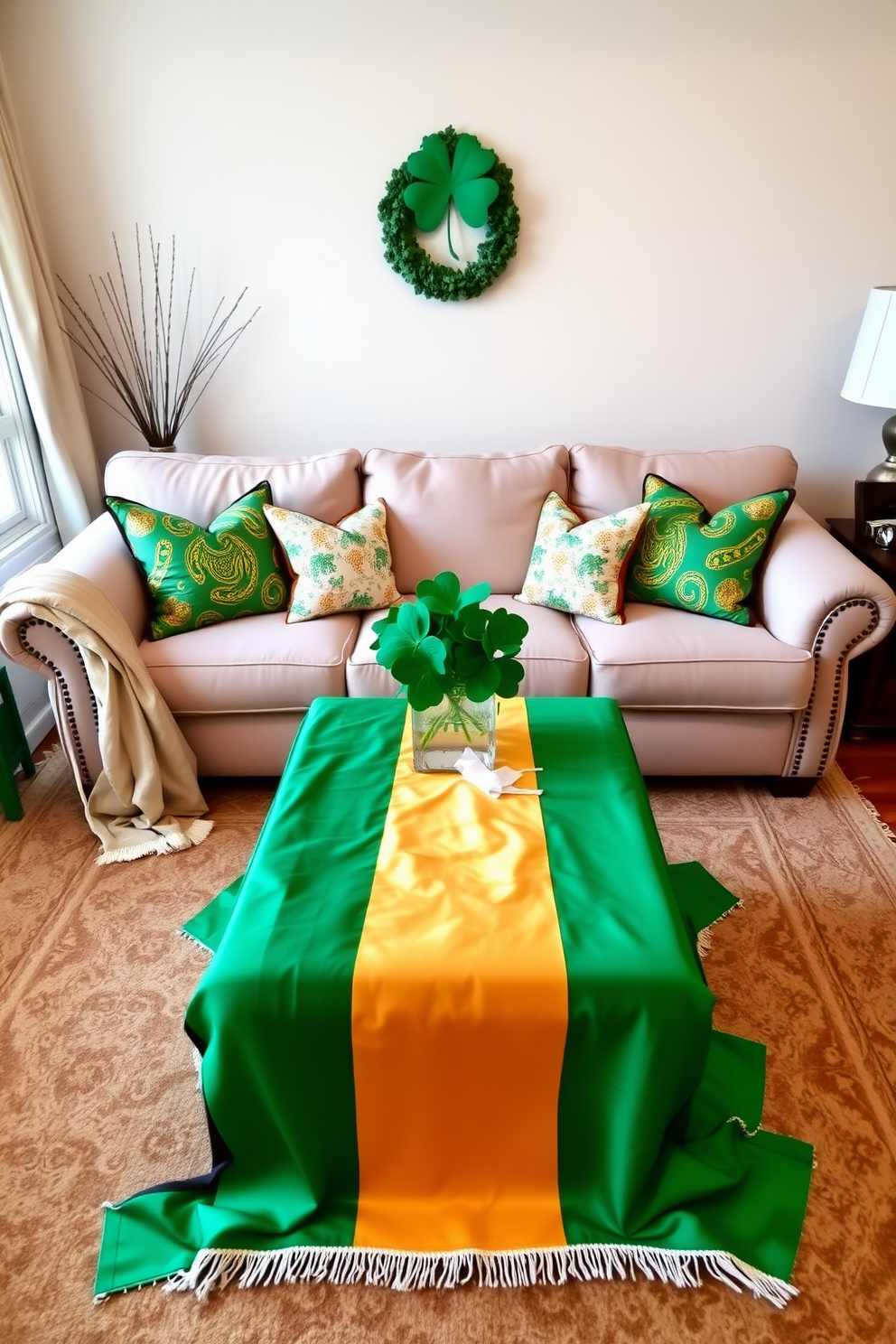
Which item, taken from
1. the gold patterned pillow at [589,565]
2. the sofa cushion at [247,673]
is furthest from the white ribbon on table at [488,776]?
the gold patterned pillow at [589,565]

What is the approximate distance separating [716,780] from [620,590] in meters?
0.67

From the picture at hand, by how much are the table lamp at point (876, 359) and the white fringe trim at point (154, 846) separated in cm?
250

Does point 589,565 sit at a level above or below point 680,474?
below

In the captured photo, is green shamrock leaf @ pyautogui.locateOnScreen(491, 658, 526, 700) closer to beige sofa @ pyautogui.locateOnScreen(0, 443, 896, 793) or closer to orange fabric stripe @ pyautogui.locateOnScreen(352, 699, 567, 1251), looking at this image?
orange fabric stripe @ pyautogui.locateOnScreen(352, 699, 567, 1251)

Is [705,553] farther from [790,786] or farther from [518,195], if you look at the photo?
[518,195]

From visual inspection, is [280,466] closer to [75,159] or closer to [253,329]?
[253,329]

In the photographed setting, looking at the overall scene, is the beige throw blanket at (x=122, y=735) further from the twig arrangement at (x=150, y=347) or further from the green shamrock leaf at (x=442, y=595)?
the twig arrangement at (x=150, y=347)

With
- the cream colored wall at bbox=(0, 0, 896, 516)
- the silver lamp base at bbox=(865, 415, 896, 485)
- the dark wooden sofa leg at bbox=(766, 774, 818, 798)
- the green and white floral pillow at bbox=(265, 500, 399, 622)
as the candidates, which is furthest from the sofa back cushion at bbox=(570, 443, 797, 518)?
the dark wooden sofa leg at bbox=(766, 774, 818, 798)

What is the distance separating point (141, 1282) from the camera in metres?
1.46

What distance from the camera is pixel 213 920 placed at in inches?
86.9

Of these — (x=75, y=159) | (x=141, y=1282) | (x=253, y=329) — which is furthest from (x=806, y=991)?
(x=75, y=159)

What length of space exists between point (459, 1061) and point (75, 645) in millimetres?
1540

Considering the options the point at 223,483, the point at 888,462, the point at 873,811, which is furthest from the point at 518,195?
the point at 873,811

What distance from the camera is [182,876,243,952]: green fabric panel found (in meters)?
2.15
